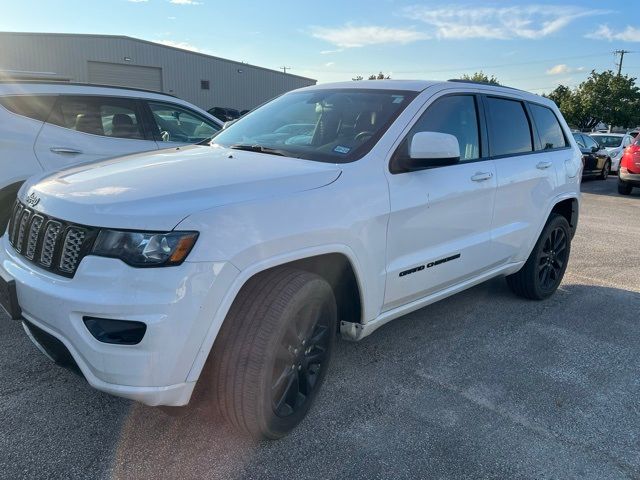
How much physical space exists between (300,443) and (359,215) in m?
1.18

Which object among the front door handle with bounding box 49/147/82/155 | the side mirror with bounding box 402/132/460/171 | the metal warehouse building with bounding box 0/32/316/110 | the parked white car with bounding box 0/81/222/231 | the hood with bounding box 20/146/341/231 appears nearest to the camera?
the hood with bounding box 20/146/341/231

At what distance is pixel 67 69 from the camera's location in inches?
1067

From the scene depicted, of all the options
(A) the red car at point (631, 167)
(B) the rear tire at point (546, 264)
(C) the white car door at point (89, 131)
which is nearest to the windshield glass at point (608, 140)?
(A) the red car at point (631, 167)

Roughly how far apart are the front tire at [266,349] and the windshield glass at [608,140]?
62.7 feet

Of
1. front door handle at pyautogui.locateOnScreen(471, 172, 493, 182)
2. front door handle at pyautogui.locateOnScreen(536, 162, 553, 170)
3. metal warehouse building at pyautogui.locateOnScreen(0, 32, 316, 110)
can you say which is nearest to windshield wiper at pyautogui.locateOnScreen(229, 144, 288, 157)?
front door handle at pyautogui.locateOnScreen(471, 172, 493, 182)

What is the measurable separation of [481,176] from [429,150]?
873 millimetres

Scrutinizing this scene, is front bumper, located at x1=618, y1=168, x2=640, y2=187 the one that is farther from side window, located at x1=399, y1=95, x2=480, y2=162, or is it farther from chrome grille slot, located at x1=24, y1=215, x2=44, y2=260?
chrome grille slot, located at x1=24, y1=215, x2=44, y2=260

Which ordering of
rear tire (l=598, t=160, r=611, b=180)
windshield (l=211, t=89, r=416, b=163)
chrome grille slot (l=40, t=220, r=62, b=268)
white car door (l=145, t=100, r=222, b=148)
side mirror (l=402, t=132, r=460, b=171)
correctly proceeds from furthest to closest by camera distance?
rear tire (l=598, t=160, r=611, b=180)
white car door (l=145, t=100, r=222, b=148)
windshield (l=211, t=89, r=416, b=163)
side mirror (l=402, t=132, r=460, b=171)
chrome grille slot (l=40, t=220, r=62, b=268)

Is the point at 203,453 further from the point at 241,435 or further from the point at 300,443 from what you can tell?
the point at 300,443

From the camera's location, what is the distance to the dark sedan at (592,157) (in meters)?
15.2

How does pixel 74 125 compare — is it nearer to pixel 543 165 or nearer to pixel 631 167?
pixel 543 165

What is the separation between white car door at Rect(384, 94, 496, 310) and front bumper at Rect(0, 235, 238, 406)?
1193mm

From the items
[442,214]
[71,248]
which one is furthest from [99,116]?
[442,214]

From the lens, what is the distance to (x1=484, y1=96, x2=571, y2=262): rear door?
3.96 meters
